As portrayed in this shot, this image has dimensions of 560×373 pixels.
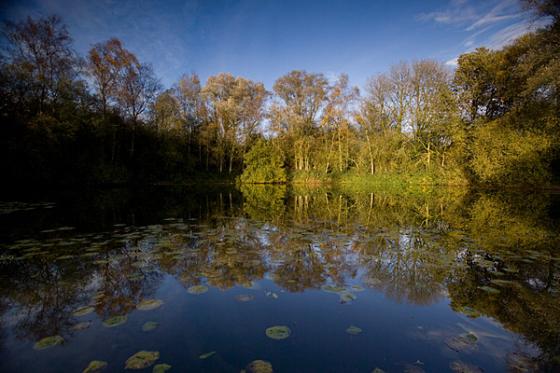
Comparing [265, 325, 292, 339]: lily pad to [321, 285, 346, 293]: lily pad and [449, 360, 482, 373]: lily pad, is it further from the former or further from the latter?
[449, 360, 482, 373]: lily pad

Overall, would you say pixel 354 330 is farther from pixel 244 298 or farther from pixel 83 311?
pixel 83 311

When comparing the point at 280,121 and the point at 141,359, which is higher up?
the point at 280,121

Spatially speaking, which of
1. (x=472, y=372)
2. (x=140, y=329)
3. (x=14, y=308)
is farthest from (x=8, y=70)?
(x=472, y=372)

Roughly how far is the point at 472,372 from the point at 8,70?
2484 centimetres

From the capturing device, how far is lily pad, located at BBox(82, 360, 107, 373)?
6.71 feet

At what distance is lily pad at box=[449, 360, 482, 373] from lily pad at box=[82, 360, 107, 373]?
2.96 meters

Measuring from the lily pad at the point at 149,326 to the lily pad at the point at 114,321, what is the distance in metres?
0.28

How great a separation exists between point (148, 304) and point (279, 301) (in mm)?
1689

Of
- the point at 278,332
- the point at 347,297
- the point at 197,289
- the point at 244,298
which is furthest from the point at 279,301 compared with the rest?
the point at 197,289

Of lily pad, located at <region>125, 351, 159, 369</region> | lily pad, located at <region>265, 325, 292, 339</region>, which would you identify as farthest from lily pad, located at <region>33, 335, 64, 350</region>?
lily pad, located at <region>265, 325, 292, 339</region>

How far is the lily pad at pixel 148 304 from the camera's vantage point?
310 cm

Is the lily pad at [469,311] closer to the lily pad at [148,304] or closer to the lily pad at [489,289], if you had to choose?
the lily pad at [489,289]

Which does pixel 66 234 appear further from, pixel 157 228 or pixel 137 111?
pixel 137 111

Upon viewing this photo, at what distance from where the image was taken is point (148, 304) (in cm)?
319
